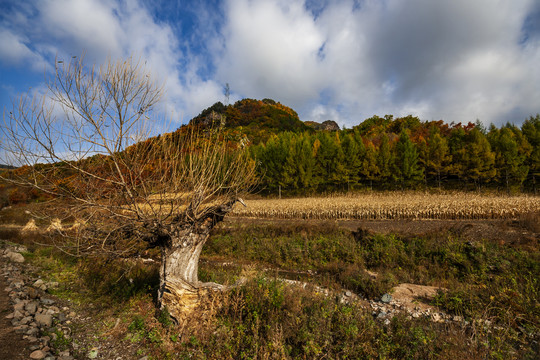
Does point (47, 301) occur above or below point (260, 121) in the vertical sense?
below

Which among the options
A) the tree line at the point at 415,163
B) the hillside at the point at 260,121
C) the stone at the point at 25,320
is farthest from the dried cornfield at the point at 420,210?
the hillside at the point at 260,121

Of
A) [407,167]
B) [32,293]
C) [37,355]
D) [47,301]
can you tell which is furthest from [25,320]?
[407,167]

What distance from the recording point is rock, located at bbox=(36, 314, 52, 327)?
4.88 metres

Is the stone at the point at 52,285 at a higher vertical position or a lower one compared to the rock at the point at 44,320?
lower

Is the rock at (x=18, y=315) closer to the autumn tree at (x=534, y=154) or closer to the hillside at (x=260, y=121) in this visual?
the autumn tree at (x=534, y=154)

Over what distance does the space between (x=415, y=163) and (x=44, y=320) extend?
34.6 meters

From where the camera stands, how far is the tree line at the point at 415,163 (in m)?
28.6

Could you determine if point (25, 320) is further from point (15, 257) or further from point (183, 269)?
point (15, 257)

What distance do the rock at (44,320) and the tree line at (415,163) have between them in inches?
923

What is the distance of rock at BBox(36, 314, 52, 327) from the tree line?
76.9 feet

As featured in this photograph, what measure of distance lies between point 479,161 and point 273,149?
84.4ft

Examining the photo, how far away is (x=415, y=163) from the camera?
30281 mm

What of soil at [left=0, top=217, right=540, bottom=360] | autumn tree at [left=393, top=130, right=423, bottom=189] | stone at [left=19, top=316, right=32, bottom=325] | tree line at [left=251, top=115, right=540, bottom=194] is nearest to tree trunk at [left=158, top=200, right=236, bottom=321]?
soil at [left=0, top=217, right=540, bottom=360]

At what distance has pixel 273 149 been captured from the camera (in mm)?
36438
